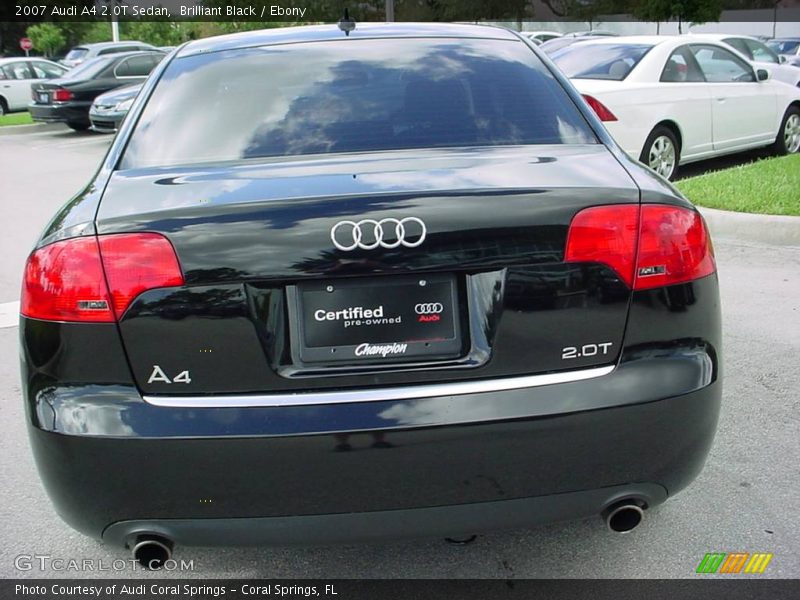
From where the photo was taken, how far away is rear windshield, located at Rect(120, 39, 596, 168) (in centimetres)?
287

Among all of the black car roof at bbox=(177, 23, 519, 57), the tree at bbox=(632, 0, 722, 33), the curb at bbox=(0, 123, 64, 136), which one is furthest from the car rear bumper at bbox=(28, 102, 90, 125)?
the tree at bbox=(632, 0, 722, 33)

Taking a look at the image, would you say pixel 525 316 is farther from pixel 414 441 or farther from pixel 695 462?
pixel 695 462

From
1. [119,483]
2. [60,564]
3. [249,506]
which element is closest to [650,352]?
[249,506]

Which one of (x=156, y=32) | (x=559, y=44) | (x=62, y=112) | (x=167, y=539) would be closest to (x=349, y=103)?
(x=167, y=539)

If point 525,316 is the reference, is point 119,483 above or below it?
below

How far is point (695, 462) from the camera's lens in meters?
2.51

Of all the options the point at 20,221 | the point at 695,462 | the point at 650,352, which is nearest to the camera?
the point at 650,352

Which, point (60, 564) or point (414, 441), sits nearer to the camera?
point (414, 441)

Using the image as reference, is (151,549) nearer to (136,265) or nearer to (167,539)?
(167,539)

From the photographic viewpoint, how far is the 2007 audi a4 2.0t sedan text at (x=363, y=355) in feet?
7.22

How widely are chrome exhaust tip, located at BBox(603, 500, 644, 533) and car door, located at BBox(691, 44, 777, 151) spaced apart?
7.91 m

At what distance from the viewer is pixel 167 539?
7.62 feet

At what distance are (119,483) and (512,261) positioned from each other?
45.0 inches

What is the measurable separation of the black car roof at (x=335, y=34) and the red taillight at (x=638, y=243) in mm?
1385
